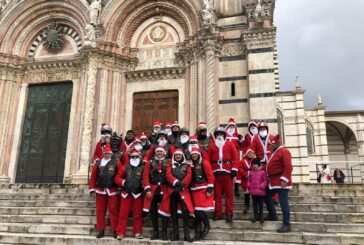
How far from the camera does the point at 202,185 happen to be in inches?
250

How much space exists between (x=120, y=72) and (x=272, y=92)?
6795 millimetres

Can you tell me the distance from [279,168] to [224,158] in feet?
3.83

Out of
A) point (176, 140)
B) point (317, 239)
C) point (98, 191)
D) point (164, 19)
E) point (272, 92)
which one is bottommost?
point (317, 239)

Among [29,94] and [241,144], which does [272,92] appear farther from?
[29,94]

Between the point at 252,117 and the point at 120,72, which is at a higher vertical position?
the point at 120,72

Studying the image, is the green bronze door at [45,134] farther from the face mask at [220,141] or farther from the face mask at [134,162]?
the face mask at [220,141]

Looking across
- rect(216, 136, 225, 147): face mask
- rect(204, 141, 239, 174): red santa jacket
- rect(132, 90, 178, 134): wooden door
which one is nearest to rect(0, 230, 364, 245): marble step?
rect(204, 141, 239, 174): red santa jacket

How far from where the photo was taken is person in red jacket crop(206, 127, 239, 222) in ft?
22.7

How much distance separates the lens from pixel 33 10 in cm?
1625

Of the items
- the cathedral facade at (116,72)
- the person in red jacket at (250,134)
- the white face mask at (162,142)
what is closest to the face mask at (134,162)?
the white face mask at (162,142)

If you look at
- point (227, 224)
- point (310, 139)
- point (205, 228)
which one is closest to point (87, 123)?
point (227, 224)

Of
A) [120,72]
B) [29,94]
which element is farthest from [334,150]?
[29,94]

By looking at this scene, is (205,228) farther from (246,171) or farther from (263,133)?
(263,133)

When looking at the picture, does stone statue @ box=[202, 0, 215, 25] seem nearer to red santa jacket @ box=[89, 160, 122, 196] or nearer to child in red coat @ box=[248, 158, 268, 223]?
child in red coat @ box=[248, 158, 268, 223]
